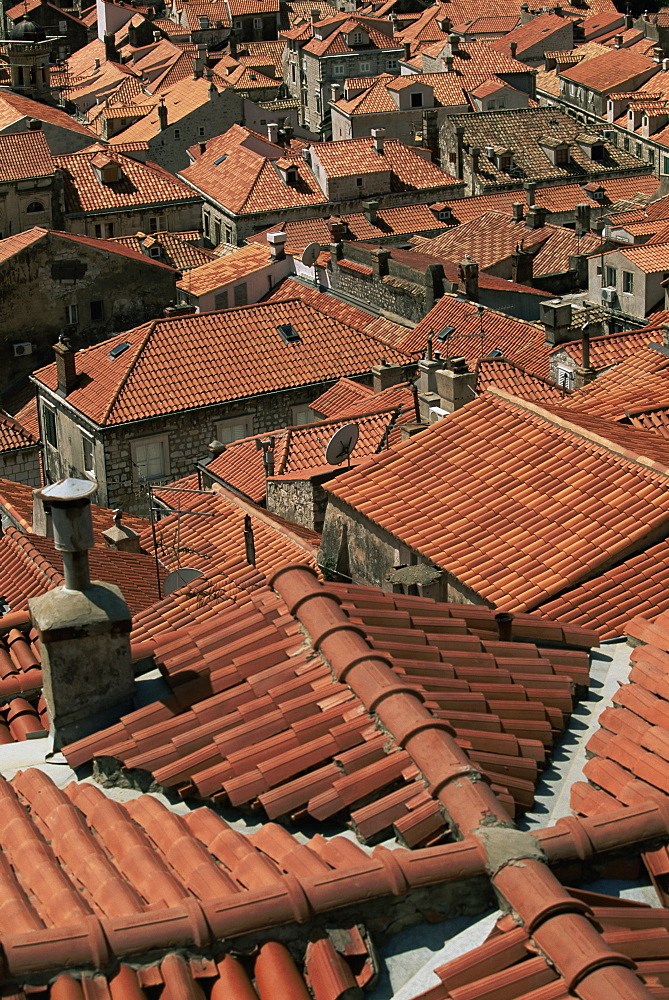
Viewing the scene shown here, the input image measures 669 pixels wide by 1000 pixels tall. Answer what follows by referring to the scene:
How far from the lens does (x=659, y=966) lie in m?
7.65

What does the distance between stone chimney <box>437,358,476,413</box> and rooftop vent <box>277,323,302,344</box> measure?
16.9 m

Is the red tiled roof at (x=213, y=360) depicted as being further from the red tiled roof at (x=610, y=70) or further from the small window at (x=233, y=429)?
the red tiled roof at (x=610, y=70)

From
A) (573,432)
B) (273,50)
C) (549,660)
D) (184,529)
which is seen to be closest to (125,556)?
(184,529)

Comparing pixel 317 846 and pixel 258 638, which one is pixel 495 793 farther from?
pixel 258 638

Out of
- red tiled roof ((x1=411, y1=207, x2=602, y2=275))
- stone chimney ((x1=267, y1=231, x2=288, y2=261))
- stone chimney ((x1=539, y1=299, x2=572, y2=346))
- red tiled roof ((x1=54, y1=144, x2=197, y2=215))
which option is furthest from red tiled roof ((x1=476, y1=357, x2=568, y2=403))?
red tiled roof ((x1=54, y1=144, x2=197, y2=215))

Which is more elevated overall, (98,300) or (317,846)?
(317,846)

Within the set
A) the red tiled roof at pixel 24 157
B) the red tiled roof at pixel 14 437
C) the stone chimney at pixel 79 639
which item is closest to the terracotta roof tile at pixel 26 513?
the red tiled roof at pixel 14 437

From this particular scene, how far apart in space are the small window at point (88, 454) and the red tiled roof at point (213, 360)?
2.47 ft

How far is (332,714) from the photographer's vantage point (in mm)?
9320

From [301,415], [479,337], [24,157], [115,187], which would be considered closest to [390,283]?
[479,337]

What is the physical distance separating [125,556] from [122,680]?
14152mm

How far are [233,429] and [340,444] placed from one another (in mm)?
15811

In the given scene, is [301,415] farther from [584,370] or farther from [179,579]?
[179,579]

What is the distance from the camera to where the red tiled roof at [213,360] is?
120ft
